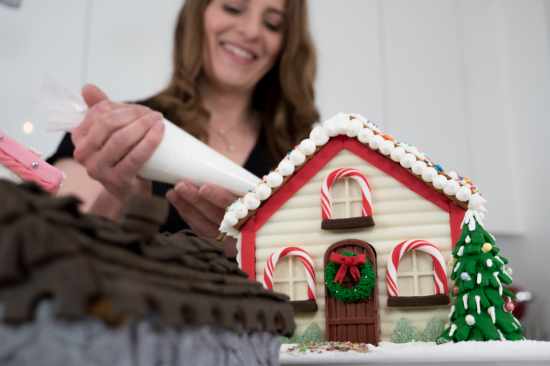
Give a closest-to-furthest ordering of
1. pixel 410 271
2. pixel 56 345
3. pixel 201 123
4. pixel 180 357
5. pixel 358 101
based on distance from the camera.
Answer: pixel 56 345 → pixel 180 357 → pixel 410 271 → pixel 201 123 → pixel 358 101

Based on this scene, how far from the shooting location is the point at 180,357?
0.49 m

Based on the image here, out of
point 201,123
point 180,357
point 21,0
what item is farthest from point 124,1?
point 180,357

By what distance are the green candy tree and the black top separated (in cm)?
102

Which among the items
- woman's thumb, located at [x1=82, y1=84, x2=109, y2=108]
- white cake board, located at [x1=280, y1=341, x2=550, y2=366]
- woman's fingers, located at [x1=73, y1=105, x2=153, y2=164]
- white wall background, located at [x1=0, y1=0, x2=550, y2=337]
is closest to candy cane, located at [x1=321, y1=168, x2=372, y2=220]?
white cake board, located at [x1=280, y1=341, x2=550, y2=366]

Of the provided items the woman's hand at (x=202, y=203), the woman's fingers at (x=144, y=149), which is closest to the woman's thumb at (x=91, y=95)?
the woman's fingers at (x=144, y=149)

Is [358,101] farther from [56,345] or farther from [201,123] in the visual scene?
[56,345]

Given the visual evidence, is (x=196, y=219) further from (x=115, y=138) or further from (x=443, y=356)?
(x=443, y=356)

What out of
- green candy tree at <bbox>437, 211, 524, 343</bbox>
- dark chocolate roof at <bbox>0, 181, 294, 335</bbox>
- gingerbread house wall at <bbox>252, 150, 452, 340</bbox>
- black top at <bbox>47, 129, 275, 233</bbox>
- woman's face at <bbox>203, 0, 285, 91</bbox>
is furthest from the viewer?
woman's face at <bbox>203, 0, 285, 91</bbox>

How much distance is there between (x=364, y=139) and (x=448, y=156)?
1.20m

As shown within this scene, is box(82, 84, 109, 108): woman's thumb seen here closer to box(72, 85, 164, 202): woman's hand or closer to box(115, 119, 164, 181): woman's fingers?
box(72, 85, 164, 202): woman's hand

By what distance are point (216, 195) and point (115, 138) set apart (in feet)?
0.84

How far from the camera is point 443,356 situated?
0.78 m

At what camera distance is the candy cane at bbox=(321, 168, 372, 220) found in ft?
3.58

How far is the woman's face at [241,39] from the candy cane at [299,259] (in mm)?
1085
